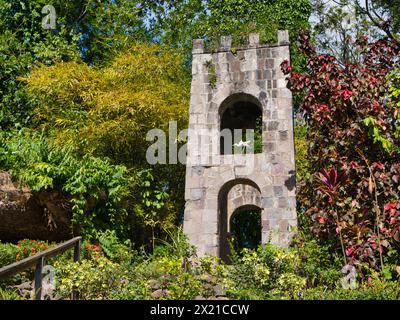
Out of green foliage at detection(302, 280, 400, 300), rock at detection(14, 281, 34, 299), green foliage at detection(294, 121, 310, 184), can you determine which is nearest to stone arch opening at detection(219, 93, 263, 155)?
green foliage at detection(294, 121, 310, 184)

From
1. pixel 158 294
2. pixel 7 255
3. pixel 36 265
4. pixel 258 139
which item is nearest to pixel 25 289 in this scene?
pixel 7 255

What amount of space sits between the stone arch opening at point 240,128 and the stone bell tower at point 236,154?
48.7 inches

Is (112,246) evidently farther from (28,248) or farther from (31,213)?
(28,248)

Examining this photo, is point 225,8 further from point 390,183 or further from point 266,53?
point 390,183

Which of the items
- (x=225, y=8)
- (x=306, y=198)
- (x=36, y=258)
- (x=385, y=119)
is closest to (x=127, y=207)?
(x=306, y=198)

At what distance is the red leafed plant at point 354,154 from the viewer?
27.3 feet

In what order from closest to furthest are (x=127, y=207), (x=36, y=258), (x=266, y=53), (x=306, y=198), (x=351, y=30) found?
(x=36, y=258)
(x=306, y=198)
(x=266, y=53)
(x=127, y=207)
(x=351, y=30)

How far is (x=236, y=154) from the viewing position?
454 inches

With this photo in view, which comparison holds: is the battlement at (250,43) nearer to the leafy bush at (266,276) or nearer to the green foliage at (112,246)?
the green foliage at (112,246)

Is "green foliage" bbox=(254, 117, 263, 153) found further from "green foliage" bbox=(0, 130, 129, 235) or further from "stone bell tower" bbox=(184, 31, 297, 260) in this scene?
"green foliage" bbox=(0, 130, 129, 235)

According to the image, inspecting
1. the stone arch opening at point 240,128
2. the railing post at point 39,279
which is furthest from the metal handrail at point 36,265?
the stone arch opening at point 240,128

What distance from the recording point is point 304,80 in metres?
9.69

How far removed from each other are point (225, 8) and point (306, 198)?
11581 millimetres

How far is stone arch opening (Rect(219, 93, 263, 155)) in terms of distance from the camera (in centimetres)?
1338
